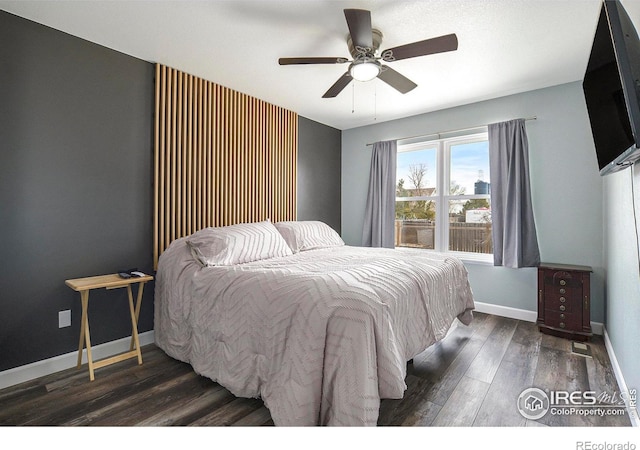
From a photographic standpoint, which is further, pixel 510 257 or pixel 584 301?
pixel 510 257

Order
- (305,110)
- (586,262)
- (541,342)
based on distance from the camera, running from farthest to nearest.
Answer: (305,110) < (586,262) < (541,342)

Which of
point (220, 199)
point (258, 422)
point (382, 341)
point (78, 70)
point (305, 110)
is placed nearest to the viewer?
point (382, 341)

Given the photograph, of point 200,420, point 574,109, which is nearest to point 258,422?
point 200,420

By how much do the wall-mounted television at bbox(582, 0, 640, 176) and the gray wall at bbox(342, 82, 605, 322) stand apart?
1596 millimetres

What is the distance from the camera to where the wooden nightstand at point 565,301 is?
2764 mm

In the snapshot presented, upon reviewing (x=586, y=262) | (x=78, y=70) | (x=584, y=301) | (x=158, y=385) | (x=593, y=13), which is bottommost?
(x=158, y=385)

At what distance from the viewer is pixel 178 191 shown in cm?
288

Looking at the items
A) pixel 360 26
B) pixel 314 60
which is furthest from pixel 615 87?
pixel 314 60

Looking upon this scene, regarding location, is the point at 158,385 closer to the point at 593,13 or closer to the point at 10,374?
the point at 10,374

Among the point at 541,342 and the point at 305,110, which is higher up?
the point at 305,110

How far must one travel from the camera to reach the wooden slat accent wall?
2799 mm

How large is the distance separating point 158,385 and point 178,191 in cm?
165

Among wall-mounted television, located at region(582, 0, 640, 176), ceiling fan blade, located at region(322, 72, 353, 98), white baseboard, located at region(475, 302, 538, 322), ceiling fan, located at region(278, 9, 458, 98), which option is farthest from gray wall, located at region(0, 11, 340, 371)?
white baseboard, located at region(475, 302, 538, 322)

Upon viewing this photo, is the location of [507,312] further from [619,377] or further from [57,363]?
[57,363]
